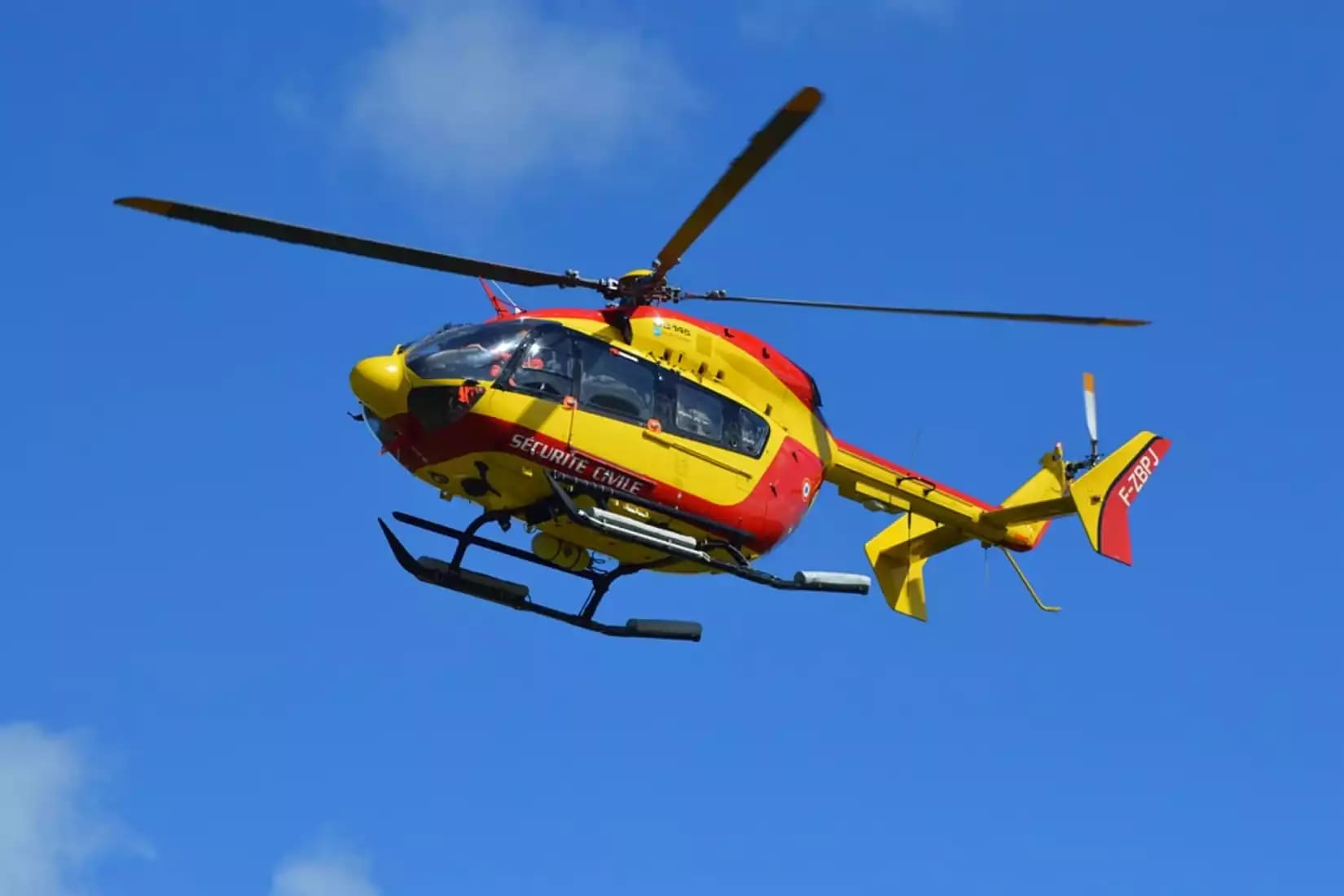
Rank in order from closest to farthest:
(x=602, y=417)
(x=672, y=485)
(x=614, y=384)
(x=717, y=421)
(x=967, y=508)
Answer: (x=602, y=417)
(x=614, y=384)
(x=672, y=485)
(x=717, y=421)
(x=967, y=508)

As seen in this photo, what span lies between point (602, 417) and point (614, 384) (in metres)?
0.44

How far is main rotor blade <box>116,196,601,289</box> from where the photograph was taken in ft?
56.4

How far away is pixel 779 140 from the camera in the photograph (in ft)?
55.9

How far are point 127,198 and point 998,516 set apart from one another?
1181 cm

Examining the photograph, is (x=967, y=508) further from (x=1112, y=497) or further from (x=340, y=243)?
(x=340, y=243)

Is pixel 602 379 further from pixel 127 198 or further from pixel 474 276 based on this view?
pixel 127 198

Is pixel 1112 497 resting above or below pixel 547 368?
above

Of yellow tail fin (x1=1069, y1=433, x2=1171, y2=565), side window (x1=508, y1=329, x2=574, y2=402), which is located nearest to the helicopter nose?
side window (x1=508, y1=329, x2=574, y2=402)

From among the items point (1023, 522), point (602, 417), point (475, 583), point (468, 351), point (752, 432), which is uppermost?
point (1023, 522)

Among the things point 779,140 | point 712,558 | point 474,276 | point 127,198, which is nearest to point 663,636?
point 712,558

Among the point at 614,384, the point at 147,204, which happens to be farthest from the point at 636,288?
the point at 147,204

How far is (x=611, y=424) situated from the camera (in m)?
18.9

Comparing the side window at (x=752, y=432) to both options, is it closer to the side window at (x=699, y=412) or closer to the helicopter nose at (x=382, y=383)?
the side window at (x=699, y=412)

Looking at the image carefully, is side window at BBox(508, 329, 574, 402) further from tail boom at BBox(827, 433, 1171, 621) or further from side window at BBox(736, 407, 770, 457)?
tail boom at BBox(827, 433, 1171, 621)
